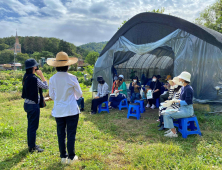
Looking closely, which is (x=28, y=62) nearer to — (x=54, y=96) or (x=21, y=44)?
(x=54, y=96)

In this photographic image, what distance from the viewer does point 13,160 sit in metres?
3.12

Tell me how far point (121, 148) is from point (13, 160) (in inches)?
83.4

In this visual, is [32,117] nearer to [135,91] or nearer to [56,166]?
[56,166]

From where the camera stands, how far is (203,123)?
4.71m

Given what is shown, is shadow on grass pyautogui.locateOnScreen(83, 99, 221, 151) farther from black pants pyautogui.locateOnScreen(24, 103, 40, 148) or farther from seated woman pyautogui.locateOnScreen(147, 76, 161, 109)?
black pants pyautogui.locateOnScreen(24, 103, 40, 148)

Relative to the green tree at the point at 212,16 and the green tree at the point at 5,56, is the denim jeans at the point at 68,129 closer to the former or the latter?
the green tree at the point at 212,16

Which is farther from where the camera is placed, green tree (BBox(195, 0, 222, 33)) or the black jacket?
green tree (BBox(195, 0, 222, 33))

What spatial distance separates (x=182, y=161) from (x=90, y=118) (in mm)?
3495

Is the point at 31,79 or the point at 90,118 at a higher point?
the point at 31,79

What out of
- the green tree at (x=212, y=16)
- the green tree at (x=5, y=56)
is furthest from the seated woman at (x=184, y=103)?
the green tree at (x=5, y=56)

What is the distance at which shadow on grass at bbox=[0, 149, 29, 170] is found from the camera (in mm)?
2930

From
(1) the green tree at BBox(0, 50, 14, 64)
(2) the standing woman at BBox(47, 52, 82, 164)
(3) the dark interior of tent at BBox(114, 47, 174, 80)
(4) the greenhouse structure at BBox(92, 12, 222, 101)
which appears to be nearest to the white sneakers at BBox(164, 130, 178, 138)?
(4) the greenhouse structure at BBox(92, 12, 222, 101)

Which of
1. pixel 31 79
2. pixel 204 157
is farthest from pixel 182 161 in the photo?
pixel 31 79

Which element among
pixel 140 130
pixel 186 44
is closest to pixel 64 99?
pixel 140 130
